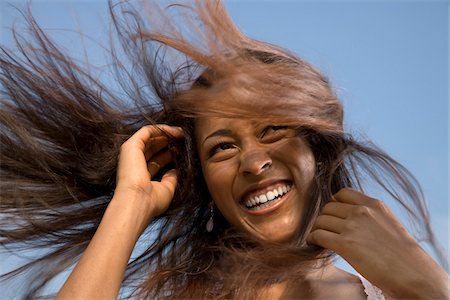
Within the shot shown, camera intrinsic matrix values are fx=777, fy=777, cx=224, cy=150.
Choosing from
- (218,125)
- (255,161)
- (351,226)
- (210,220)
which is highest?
(218,125)

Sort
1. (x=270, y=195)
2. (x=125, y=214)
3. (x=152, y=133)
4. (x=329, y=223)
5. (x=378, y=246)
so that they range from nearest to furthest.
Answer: (x=378, y=246)
(x=329, y=223)
(x=125, y=214)
(x=270, y=195)
(x=152, y=133)

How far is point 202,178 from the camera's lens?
4.05 metres

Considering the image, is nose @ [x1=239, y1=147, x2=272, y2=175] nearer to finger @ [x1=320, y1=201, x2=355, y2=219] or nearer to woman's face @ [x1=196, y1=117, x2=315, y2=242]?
woman's face @ [x1=196, y1=117, x2=315, y2=242]

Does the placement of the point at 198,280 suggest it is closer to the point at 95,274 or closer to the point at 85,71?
the point at 95,274

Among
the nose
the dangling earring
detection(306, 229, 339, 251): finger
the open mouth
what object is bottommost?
the dangling earring

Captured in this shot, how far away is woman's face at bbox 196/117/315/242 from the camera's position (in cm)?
357

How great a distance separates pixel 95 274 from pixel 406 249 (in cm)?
126

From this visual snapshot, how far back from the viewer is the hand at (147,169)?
3633mm

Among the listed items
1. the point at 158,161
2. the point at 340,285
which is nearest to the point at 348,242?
the point at 340,285

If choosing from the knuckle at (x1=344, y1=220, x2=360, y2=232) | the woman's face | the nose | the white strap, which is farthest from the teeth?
the white strap

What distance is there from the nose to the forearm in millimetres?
509

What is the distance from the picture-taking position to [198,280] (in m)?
3.90

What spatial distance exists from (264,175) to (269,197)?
11cm

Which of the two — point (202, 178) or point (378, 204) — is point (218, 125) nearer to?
point (202, 178)
